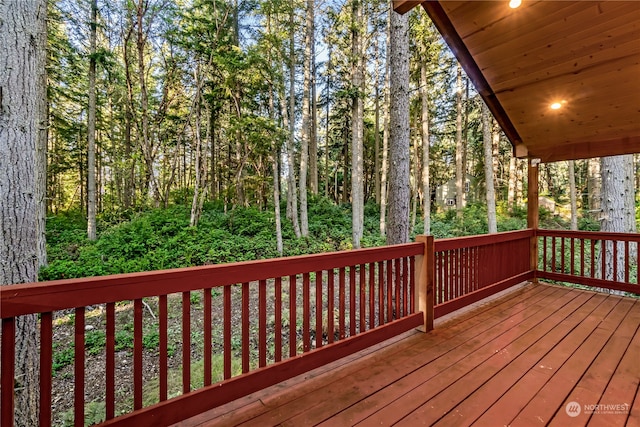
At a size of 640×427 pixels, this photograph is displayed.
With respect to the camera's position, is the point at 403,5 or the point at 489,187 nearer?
the point at 403,5

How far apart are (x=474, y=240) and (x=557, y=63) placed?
190cm

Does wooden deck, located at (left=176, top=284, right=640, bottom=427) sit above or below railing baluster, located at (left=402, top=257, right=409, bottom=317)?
below

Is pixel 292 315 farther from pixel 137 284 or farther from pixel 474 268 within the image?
pixel 474 268

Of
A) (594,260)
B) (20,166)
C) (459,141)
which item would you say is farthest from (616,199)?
(459,141)

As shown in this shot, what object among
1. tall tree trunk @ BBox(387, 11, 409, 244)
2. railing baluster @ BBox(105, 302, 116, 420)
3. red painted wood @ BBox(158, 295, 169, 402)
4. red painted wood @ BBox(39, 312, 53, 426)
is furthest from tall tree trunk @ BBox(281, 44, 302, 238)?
red painted wood @ BBox(39, 312, 53, 426)

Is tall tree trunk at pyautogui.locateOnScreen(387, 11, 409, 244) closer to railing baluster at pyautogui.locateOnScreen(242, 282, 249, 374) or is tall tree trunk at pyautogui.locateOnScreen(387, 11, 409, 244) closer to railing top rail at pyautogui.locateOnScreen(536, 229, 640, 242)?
railing top rail at pyautogui.locateOnScreen(536, 229, 640, 242)

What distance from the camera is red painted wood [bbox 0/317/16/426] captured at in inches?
44.6

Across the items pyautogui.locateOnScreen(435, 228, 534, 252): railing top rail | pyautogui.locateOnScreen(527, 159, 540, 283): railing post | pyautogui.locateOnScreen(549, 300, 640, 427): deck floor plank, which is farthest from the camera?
pyautogui.locateOnScreen(527, 159, 540, 283): railing post

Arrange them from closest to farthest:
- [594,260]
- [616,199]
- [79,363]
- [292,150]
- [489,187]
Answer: [79,363] < [594,260] < [616,199] < [489,187] < [292,150]

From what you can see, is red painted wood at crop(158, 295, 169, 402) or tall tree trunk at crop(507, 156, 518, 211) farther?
tall tree trunk at crop(507, 156, 518, 211)

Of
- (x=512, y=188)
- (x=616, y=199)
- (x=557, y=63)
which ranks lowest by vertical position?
(x=616, y=199)

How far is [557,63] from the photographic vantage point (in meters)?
2.71

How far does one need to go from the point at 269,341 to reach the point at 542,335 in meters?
3.68

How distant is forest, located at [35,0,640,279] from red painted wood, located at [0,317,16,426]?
6.38 m
